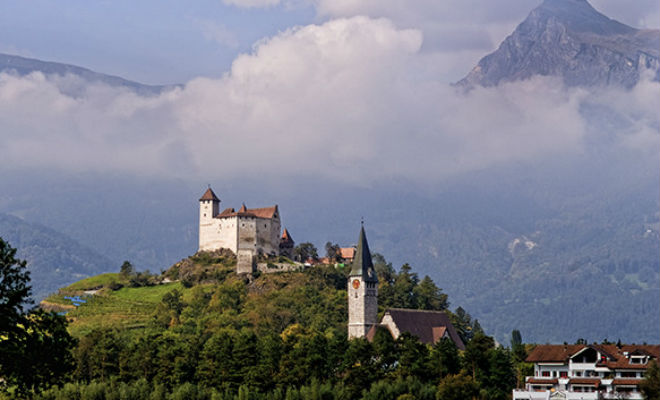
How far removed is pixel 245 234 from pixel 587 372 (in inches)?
3044

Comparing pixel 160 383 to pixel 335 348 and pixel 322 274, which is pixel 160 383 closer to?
pixel 335 348

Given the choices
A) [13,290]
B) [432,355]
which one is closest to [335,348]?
[432,355]

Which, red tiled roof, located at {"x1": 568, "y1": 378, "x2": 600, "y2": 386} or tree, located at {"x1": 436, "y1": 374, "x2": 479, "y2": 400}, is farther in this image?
tree, located at {"x1": 436, "y1": 374, "x2": 479, "y2": 400}

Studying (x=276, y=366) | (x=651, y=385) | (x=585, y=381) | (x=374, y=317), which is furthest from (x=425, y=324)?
(x=651, y=385)

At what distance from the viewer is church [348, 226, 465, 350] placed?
401 ft

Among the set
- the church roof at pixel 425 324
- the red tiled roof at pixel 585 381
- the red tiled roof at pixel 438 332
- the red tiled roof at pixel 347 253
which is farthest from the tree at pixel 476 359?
the red tiled roof at pixel 347 253

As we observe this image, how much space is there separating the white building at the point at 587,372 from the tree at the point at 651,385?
5.08m

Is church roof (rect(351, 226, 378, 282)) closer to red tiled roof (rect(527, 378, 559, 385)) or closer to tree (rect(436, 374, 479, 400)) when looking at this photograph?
tree (rect(436, 374, 479, 400))

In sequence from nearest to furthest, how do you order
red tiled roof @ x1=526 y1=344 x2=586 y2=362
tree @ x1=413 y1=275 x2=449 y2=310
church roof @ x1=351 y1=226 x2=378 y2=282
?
red tiled roof @ x1=526 y1=344 x2=586 y2=362 → church roof @ x1=351 y1=226 x2=378 y2=282 → tree @ x1=413 y1=275 x2=449 y2=310

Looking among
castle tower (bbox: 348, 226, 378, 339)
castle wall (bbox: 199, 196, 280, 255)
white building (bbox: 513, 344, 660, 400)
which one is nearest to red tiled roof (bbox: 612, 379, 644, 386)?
white building (bbox: 513, 344, 660, 400)

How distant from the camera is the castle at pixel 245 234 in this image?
157500mm

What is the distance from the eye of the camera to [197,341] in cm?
11212

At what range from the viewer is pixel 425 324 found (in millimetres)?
125688

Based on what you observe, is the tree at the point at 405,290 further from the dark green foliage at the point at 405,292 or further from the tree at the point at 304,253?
the tree at the point at 304,253
